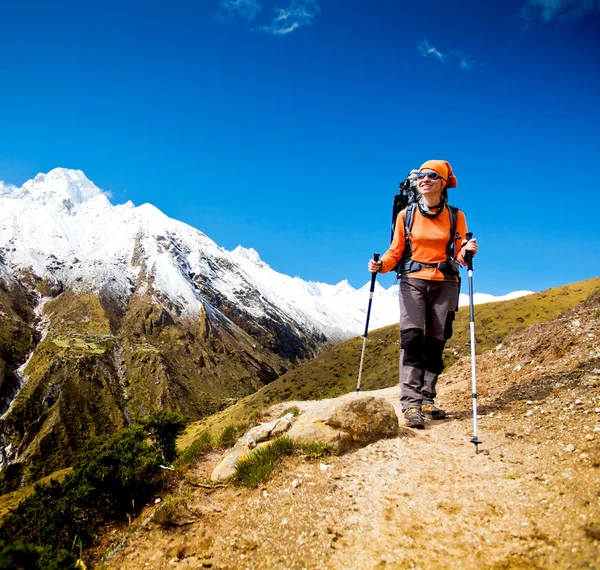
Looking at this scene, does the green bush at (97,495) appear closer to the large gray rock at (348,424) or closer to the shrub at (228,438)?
the shrub at (228,438)

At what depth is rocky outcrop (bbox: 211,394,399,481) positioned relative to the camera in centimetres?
717

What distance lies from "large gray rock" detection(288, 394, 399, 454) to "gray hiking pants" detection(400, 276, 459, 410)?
97 centimetres

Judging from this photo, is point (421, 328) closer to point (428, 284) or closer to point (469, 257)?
point (428, 284)

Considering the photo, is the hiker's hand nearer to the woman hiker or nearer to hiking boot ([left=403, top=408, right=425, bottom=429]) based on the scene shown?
the woman hiker

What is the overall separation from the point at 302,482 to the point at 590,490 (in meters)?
3.73

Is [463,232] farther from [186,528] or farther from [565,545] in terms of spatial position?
[186,528]

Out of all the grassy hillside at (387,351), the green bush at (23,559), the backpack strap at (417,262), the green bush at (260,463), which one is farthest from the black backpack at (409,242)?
the grassy hillside at (387,351)

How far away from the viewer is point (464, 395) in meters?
11.2

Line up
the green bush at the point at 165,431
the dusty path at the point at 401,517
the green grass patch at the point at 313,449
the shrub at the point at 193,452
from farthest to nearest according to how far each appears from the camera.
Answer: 1. the shrub at the point at 193,452
2. the green bush at the point at 165,431
3. the green grass patch at the point at 313,449
4. the dusty path at the point at 401,517

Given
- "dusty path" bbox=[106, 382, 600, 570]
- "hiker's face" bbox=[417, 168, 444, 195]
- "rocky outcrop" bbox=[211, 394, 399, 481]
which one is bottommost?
"dusty path" bbox=[106, 382, 600, 570]

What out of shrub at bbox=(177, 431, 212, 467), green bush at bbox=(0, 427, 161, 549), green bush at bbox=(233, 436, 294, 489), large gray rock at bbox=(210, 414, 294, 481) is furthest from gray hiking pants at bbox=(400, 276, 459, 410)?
green bush at bbox=(0, 427, 161, 549)

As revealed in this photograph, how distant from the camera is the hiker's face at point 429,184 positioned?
8.65 meters

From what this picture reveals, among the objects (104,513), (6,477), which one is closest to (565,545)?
(104,513)

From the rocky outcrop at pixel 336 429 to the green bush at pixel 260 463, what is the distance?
0.98ft
